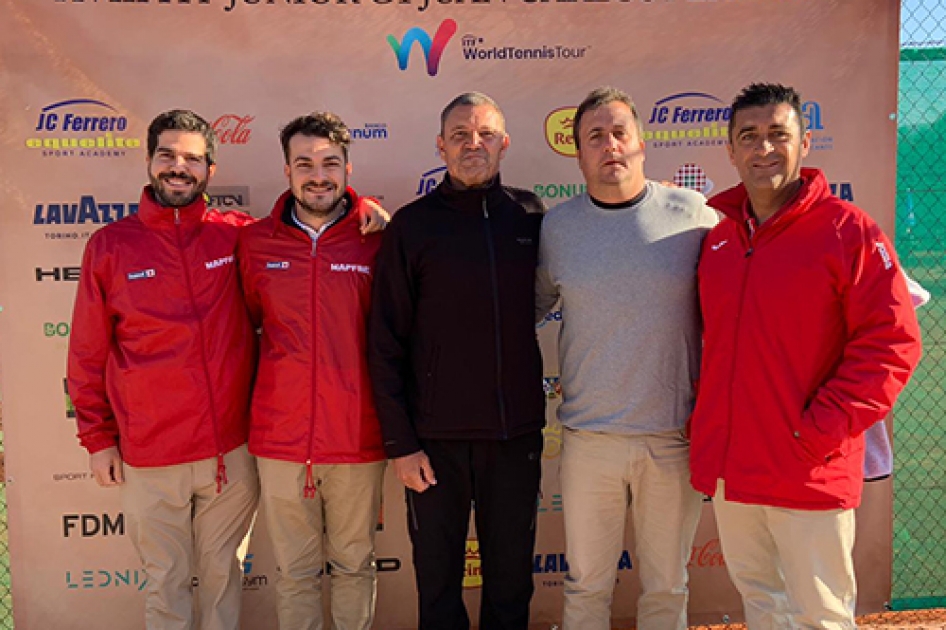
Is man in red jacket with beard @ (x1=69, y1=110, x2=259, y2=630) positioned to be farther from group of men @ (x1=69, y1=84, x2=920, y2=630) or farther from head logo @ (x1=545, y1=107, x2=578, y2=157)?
head logo @ (x1=545, y1=107, x2=578, y2=157)

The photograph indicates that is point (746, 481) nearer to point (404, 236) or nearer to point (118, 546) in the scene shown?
point (404, 236)

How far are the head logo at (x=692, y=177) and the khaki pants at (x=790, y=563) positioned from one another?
174cm

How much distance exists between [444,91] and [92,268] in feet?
5.83

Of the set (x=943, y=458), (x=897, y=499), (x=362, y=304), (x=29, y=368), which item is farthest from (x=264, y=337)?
(x=943, y=458)

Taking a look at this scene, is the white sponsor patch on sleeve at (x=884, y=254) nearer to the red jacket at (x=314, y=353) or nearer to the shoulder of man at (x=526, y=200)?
the shoulder of man at (x=526, y=200)

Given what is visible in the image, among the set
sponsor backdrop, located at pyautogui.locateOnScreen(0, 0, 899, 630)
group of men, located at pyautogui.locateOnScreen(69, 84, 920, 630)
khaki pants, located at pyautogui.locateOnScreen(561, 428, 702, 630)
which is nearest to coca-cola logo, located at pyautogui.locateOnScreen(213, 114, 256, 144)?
sponsor backdrop, located at pyautogui.locateOnScreen(0, 0, 899, 630)

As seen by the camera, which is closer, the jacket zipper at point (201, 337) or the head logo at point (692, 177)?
the jacket zipper at point (201, 337)

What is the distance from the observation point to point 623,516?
2861 millimetres

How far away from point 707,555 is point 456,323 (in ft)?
6.67

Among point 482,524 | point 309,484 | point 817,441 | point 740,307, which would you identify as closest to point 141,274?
point 309,484

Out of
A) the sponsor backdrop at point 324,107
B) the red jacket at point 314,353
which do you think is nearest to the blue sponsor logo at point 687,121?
the sponsor backdrop at point 324,107

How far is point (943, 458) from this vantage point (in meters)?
5.76

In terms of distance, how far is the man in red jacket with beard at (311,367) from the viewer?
288 centimetres

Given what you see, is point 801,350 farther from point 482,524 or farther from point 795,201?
point 482,524
